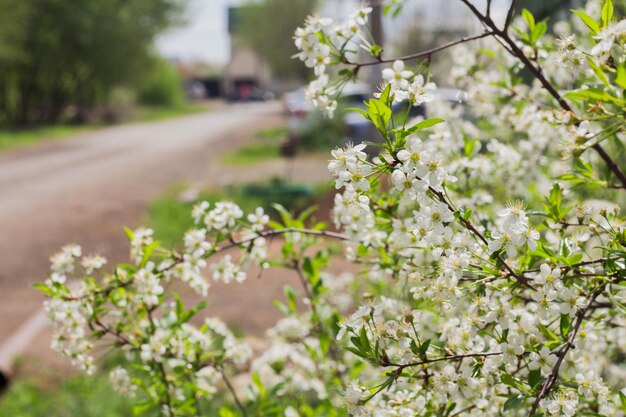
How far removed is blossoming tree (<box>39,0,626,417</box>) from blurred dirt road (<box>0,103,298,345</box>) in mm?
3488

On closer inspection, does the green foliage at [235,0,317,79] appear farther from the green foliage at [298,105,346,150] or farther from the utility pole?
the utility pole

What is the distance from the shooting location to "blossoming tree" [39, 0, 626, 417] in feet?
4.66

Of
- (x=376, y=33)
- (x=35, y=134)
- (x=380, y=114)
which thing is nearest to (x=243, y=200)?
(x=376, y=33)

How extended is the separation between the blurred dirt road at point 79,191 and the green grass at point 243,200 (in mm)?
385

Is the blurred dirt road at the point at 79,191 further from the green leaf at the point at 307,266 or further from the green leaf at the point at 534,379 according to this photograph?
the green leaf at the point at 534,379

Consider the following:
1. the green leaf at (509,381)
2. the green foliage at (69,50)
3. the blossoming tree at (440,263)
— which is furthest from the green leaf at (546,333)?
the green foliage at (69,50)

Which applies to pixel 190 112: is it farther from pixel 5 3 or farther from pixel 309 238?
pixel 309 238

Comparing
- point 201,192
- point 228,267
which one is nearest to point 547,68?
point 228,267

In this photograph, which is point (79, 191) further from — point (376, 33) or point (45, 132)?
point (45, 132)

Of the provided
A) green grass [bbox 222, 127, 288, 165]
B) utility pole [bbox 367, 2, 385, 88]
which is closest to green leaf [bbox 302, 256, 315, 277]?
utility pole [bbox 367, 2, 385, 88]

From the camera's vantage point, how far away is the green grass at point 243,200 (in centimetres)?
850

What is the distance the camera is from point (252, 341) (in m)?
4.78

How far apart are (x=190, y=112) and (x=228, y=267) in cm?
3642

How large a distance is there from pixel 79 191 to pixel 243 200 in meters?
3.64
